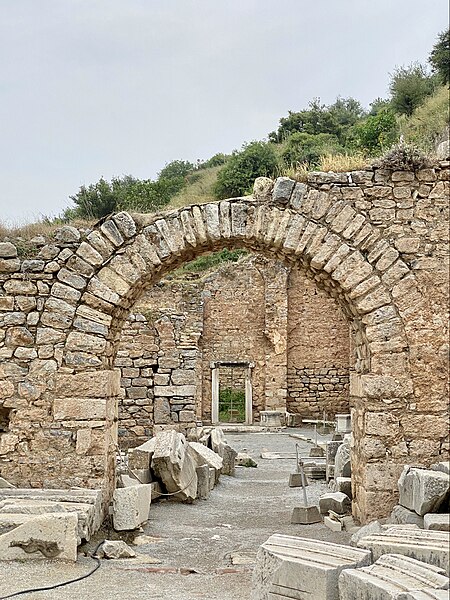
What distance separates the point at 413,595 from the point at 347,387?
18.9 metres

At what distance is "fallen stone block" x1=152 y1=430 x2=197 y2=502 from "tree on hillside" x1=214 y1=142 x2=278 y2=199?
947 inches

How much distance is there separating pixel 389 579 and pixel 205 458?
751 cm

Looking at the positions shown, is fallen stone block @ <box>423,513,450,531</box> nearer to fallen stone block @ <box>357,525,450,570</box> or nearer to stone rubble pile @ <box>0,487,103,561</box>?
fallen stone block @ <box>357,525,450,570</box>

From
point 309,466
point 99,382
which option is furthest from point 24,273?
point 309,466

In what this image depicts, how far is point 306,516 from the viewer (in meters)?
8.31

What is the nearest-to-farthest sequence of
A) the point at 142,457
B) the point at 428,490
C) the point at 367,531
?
the point at 428,490, the point at 367,531, the point at 142,457

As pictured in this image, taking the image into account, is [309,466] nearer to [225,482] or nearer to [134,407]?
[225,482]

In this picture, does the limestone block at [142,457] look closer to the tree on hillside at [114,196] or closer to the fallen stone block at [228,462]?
the fallen stone block at [228,462]

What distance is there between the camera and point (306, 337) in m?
22.9

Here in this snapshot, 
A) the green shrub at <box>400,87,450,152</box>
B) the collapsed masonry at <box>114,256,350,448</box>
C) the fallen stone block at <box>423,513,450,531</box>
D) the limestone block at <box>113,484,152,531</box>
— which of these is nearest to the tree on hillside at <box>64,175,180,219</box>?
the collapsed masonry at <box>114,256,350,448</box>

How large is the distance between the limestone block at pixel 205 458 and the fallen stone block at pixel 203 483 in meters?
0.50

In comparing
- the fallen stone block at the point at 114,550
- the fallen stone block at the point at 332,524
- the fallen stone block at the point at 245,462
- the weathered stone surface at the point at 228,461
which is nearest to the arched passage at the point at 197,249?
the fallen stone block at the point at 332,524

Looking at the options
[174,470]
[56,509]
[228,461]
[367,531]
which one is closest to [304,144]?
[228,461]

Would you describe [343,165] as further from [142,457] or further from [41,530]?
[41,530]
